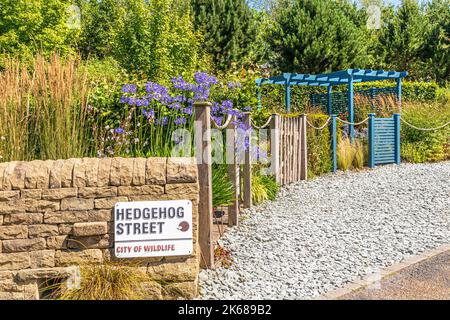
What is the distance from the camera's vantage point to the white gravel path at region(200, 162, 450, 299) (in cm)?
444

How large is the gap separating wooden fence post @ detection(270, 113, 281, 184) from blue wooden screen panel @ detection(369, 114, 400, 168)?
361 cm

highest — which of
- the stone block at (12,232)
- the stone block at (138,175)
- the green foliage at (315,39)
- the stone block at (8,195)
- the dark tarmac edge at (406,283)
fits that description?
the green foliage at (315,39)

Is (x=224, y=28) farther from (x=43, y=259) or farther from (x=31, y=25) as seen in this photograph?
(x=43, y=259)

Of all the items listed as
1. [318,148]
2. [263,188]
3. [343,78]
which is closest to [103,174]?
[263,188]

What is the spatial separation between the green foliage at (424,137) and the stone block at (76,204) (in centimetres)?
976

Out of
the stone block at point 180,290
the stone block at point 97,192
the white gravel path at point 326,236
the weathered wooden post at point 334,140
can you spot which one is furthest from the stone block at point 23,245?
the weathered wooden post at point 334,140

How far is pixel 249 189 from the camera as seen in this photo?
6863 mm

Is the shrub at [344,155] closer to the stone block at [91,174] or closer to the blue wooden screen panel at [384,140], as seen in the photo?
the blue wooden screen panel at [384,140]

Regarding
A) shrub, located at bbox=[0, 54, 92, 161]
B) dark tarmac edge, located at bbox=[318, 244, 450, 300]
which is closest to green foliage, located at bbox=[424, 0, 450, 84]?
dark tarmac edge, located at bbox=[318, 244, 450, 300]

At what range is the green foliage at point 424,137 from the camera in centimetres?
1227

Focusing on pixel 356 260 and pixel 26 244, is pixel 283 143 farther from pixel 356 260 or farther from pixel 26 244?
pixel 26 244

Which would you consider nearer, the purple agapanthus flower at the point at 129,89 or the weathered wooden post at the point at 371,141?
the purple agapanthus flower at the point at 129,89

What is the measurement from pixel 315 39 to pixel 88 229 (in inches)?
617
